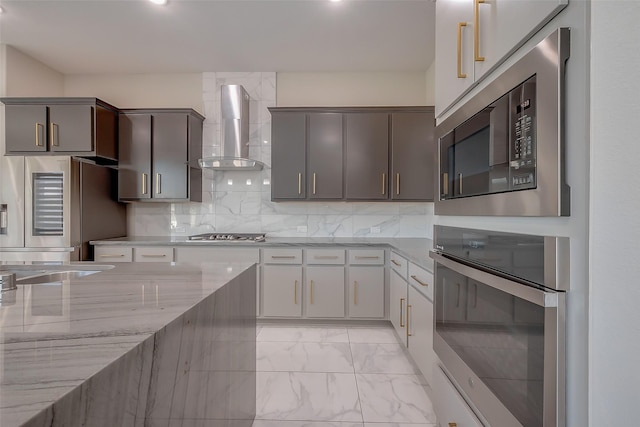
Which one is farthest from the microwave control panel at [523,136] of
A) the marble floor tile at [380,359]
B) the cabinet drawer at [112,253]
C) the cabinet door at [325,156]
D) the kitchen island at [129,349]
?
the cabinet drawer at [112,253]

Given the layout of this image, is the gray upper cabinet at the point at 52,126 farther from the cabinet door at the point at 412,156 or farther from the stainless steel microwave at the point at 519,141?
the stainless steel microwave at the point at 519,141

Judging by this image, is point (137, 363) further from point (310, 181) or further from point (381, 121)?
point (381, 121)

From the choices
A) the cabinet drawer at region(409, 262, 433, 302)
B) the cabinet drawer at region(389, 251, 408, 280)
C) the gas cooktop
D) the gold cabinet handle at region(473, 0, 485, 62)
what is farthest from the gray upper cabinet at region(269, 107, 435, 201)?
the gold cabinet handle at region(473, 0, 485, 62)

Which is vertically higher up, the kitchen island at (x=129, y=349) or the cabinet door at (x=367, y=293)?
the kitchen island at (x=129, y=349)

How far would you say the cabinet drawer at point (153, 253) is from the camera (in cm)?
330

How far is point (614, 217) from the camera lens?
58 centimetres

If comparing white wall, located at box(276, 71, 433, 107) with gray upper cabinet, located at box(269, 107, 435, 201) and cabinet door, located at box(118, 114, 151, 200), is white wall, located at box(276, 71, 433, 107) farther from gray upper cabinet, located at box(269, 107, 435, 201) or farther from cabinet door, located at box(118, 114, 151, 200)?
cabinet door, located at box(118, 114, 151, 200)

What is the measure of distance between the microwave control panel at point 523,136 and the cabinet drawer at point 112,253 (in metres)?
3.54

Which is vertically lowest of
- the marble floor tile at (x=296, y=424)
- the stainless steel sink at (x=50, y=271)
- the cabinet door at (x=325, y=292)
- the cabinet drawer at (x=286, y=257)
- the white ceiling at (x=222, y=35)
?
the marble floor tile at (x=296, y=424)

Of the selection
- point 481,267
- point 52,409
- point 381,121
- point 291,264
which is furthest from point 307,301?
point 52,409

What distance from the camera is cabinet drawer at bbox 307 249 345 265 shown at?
3.28 metres

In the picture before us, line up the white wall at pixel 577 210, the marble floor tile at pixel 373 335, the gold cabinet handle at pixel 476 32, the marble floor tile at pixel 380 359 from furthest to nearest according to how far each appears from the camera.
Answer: the marble floor tile at pixel 373 335
the marble floor tile at pixel 380 359
the gold cabinet handle at pixel 476 32
the white wall at pixel 577 210

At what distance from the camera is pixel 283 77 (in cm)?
382

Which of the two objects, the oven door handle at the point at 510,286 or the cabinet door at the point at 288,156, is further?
the cabinet door at the point at 288,156
